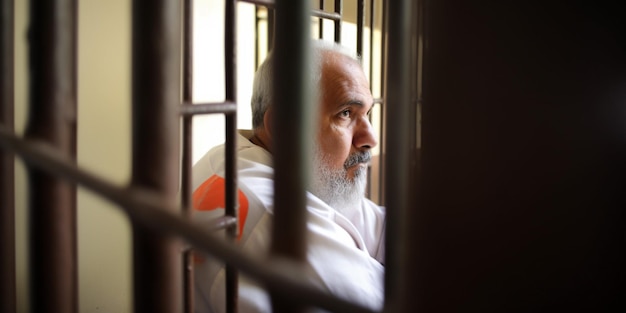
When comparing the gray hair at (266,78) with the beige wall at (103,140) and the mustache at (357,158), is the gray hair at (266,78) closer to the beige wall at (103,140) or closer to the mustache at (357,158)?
the mustache at (357,158)

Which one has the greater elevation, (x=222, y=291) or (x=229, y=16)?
(x=229, y=16)

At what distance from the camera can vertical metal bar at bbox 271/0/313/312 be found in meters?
0.23

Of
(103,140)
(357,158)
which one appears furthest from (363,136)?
(103,140)

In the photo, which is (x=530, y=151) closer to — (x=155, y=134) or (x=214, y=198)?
(x=155, y=134)

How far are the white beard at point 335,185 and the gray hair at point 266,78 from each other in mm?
217

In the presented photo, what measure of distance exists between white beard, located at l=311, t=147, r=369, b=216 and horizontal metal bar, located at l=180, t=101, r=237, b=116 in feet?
2.79

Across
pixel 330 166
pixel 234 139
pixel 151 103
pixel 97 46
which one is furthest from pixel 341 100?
pixel 151 103

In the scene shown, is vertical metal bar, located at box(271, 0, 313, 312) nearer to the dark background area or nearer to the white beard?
the dark background area

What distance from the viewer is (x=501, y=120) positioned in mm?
211

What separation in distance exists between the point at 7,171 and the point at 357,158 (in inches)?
55.4

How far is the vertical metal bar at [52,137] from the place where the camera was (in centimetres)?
36

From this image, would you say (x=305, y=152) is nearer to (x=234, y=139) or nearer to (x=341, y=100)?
(x=234, y=139)

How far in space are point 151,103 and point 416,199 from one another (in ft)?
0.49

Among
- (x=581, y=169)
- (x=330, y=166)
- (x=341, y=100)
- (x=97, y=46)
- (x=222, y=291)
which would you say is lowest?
(x=222, y=291)
